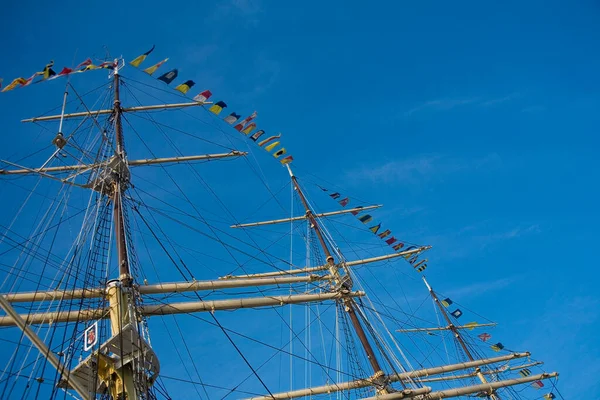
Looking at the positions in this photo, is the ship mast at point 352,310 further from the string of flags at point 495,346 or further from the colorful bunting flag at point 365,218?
the string of flags at point 495,346

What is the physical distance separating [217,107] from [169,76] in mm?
2147

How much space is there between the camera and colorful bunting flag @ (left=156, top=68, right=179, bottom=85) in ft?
54.4

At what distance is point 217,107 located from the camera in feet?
59.5

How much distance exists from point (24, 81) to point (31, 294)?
20.3ft

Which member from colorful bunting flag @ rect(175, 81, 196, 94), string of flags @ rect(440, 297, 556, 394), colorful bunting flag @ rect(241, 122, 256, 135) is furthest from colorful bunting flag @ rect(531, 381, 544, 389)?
colorful bunting flag @ rect(175, 81, 196, 94)

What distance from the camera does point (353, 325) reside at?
22.6m

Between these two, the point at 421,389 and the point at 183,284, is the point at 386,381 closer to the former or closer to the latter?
the point at 421,389

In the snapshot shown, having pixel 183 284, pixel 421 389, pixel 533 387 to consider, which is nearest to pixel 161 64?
pixel 183 284

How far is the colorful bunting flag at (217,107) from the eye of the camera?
59.1ft

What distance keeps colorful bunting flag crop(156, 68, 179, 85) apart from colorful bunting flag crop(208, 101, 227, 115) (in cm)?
180

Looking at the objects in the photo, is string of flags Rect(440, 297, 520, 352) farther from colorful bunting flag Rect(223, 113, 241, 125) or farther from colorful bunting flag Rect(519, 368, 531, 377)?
colorful bunting flag Rect(223, 113, 241, 125)

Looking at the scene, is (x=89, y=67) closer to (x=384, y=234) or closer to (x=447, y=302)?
(x=384, y=234)

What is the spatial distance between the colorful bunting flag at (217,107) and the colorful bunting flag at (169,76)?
1.80 m

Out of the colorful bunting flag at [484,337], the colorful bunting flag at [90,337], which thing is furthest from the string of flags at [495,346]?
the colorful bunting flag at [90,337]
